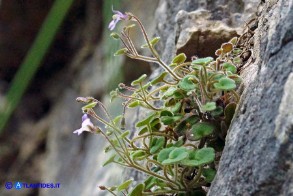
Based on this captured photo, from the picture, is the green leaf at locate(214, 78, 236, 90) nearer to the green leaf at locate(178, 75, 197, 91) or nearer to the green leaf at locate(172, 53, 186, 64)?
the green leaf at locate(178, 75, 197, 91)

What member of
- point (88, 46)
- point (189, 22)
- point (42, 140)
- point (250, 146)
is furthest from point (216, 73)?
point (42, 140)

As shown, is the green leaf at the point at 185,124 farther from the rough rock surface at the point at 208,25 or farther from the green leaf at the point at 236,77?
the rough rock surface at the point at 208,25

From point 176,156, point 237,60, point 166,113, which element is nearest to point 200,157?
point 176,156

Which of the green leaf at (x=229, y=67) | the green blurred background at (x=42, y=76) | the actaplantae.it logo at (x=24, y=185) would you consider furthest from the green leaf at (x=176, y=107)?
the actaplantae.it logo at (x=24, y=185)

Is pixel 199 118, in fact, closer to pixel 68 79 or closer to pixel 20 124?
pixel 68 79

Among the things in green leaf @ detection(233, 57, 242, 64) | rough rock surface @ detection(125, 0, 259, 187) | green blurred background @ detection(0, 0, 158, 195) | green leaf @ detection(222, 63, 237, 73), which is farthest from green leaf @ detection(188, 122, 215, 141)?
green blurred background @ detection(0, 0, 158, 195)
